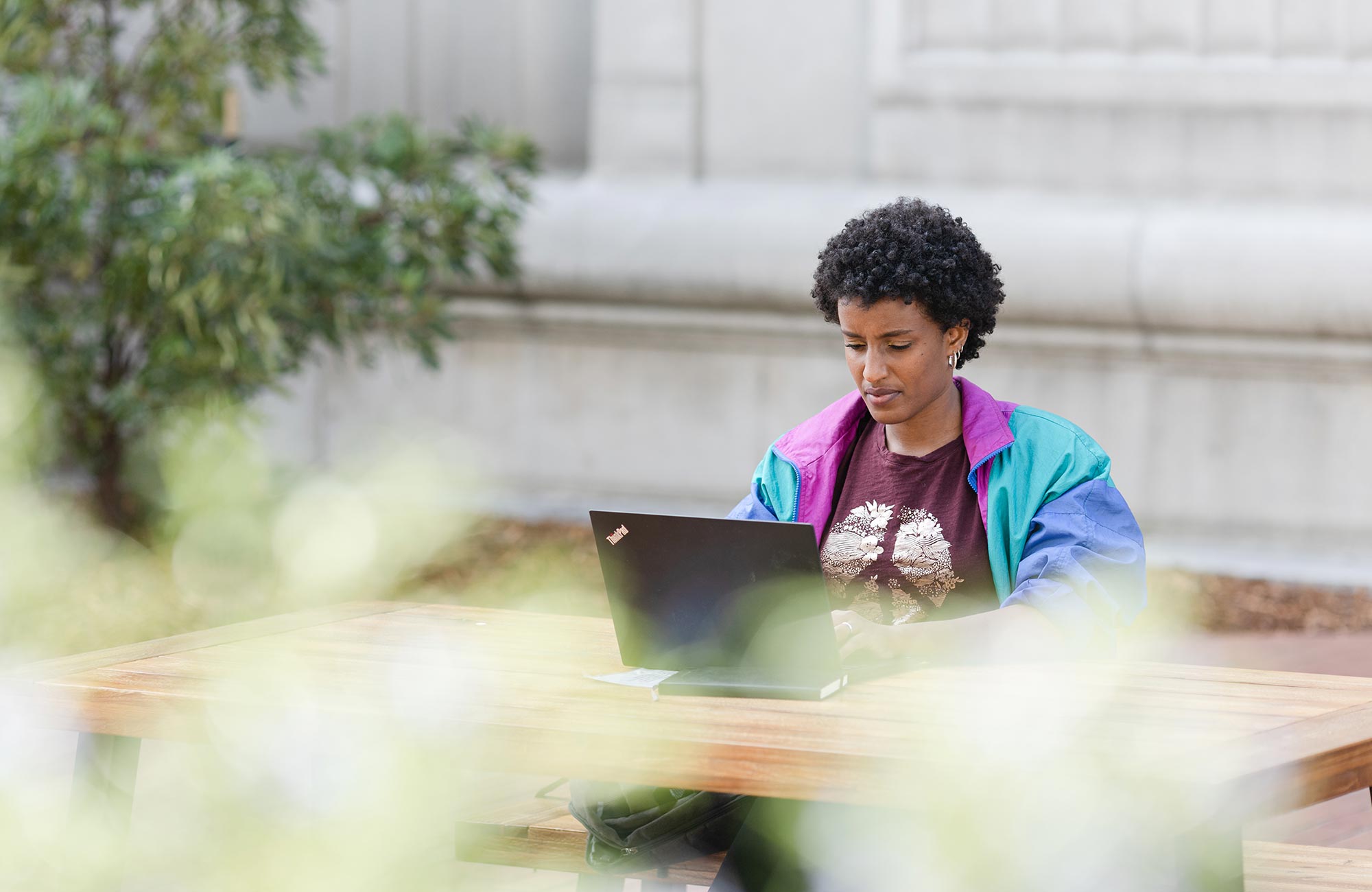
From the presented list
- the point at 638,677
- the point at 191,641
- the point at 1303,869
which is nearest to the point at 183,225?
the point at 191,641

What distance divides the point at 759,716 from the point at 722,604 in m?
0.24

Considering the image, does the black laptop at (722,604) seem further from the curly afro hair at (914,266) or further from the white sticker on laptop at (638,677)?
the curly afro hair at (914,266)

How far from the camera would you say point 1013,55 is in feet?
25.9

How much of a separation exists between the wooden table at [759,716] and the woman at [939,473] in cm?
31

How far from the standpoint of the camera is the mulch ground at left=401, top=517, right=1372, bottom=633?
6.84 metres

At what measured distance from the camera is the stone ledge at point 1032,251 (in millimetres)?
7395

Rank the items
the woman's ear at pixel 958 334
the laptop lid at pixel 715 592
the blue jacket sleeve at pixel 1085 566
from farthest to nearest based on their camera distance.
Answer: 1. the woman's ear at pixel 958 334
2. the blue jacket sleeve at pixel 1085 566
3. the laptop lid at pixel 715 592

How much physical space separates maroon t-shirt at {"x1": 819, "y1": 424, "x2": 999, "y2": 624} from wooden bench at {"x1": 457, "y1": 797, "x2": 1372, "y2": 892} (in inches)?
24.7

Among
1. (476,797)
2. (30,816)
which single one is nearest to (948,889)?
(30,816)

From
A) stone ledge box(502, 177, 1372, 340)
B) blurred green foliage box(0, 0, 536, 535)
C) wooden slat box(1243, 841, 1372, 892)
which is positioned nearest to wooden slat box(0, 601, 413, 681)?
wooden slat box(1243, 841, 1372, 892)

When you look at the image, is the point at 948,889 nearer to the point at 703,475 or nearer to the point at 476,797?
the point at 476,797

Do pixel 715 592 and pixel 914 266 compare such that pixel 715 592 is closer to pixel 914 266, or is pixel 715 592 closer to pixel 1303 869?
pixel 914 266

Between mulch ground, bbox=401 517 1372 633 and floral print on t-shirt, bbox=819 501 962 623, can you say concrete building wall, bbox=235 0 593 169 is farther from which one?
floral print on t-shirt, bbox=819 501 962 623

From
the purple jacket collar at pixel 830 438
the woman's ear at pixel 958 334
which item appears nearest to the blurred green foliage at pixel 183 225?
the purple jacket collar at pixel 830 438
